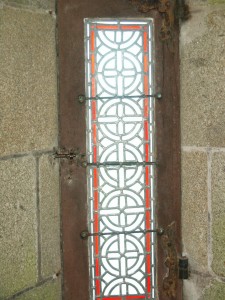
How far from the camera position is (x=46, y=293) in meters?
1.66

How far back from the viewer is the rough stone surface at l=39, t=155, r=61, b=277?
5.35 ft

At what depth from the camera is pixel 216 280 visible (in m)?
1.68

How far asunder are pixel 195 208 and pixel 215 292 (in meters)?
0.36

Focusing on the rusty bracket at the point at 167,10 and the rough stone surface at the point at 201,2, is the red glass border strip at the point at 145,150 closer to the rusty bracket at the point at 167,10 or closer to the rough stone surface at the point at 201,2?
the rusty bracket at the point at 167,10

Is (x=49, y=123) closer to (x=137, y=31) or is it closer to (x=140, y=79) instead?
(x=140, y=79)

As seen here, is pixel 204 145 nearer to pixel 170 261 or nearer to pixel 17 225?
pixel 170 261

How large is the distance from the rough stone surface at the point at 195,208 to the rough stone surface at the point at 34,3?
2.77 feet

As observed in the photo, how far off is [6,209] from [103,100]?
0.60m

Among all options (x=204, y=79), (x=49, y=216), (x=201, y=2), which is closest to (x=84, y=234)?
(x=49, y=216)

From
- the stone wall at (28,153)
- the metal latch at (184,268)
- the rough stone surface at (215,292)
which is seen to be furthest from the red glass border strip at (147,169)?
the stone wall at (28,153)

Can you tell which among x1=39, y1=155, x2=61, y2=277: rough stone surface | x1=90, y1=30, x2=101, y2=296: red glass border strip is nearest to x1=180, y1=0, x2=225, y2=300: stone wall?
x1=90, y1=30, x2=101, y2=296: red glass border strip

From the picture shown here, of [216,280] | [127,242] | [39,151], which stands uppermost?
[39,151]

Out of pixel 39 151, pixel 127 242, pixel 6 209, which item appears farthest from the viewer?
pixel 127 242

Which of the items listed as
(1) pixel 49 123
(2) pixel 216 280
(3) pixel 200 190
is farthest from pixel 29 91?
(2) pixel 216 280
